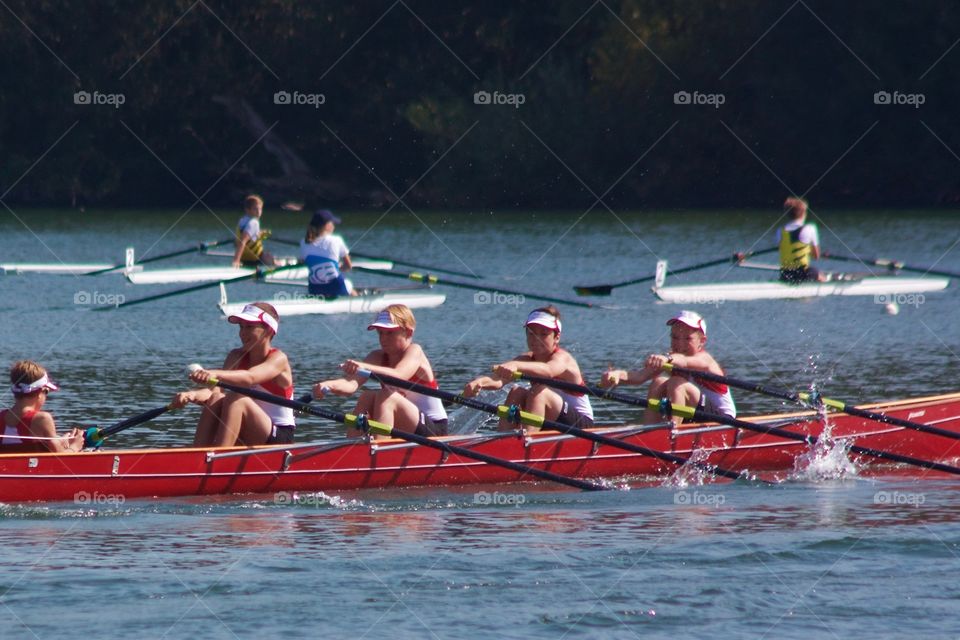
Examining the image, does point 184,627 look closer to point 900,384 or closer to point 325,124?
point 900,384

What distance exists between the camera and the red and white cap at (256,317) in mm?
11602

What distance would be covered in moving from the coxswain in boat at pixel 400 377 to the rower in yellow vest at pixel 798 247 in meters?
13.0

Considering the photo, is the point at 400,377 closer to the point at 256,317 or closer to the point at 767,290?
the point at 256,317

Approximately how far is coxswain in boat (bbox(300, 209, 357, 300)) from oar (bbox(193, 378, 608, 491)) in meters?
10.5

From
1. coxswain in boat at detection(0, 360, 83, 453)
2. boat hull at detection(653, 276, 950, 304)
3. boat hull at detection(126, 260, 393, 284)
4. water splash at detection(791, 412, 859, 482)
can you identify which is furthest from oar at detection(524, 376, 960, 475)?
boat hull at detection(126, 260, 393, 284)

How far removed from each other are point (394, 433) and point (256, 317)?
1.23m

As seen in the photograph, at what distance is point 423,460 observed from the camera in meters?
12.1

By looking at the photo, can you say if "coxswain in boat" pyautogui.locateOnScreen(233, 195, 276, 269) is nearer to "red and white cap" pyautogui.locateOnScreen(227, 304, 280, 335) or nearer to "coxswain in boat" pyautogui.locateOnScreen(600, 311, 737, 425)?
"coxswain in boat" pyautogui.locateOnScreen(600, 311, 737, 425)

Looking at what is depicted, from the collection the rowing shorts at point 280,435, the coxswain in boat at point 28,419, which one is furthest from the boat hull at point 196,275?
the coxswain in boat at point 28,419

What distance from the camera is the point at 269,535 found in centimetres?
1080

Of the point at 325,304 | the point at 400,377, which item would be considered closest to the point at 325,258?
the point at 325,304

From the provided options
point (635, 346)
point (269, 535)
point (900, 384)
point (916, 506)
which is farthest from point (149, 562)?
point (635, 346)

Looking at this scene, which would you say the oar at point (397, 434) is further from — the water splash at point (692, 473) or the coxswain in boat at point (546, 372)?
the water splash at point (692, 473)

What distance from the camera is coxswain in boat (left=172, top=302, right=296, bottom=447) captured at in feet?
38.2
